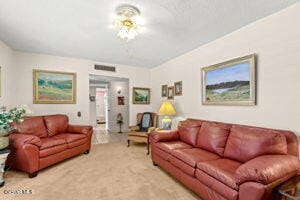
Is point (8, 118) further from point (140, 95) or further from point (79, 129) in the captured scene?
point (140, 95)

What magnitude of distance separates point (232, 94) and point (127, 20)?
2.08m

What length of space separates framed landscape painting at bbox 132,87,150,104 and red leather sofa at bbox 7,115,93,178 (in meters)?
1.92

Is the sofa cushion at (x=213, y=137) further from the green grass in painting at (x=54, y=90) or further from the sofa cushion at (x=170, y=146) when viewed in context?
the green grass in painting at (x=54, y=90)

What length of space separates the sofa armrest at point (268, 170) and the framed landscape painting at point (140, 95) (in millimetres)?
4080

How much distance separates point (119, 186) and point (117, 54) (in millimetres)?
3022

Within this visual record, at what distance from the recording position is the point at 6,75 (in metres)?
3.37

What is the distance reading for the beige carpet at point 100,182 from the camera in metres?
2.06

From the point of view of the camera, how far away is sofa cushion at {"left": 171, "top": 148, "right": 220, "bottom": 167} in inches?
81.9

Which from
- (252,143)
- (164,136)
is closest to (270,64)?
(252,143)

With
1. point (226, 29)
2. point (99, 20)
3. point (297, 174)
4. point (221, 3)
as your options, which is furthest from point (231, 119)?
point (99, 20)

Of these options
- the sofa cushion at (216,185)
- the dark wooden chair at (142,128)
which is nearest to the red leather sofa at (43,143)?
the dark wooden chair at (142,128)

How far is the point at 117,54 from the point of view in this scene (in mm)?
4004

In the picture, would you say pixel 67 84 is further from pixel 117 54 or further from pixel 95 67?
pixel 117 54

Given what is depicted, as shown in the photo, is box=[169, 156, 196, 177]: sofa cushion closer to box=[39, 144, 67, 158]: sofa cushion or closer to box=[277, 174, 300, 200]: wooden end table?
box=[277, 174, 300, 200]: wooden end table
